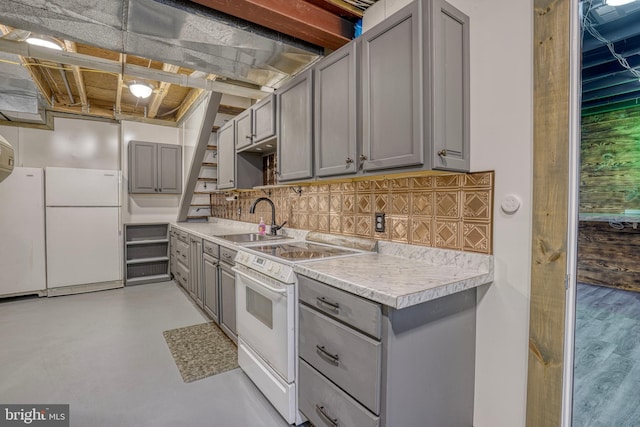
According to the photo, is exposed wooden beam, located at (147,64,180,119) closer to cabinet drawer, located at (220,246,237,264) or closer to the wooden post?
cabinet drawer, located at (220,246,237,264)

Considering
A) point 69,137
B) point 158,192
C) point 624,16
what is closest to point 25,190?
point 69,137

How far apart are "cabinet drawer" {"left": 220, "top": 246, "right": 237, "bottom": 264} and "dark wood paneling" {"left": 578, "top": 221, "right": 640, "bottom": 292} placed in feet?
15.0

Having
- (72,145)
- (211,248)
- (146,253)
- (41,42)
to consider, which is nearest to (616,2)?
(211,248)

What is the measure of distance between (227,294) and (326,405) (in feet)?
4.94

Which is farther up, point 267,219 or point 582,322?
point 267,219

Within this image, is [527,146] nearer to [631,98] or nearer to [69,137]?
[631,98]

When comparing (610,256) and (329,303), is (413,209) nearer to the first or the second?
(329,303)

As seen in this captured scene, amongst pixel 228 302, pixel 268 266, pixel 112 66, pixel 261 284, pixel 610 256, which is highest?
pixel 112 66

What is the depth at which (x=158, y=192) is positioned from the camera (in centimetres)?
493

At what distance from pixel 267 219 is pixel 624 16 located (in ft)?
11.8

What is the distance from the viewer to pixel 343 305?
1.39 m

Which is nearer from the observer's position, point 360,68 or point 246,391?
point 360,68

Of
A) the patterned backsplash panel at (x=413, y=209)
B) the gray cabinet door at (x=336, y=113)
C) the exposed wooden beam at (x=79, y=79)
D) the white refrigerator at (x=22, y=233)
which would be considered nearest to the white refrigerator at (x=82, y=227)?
the white refrigerator at (x=22, y=233)

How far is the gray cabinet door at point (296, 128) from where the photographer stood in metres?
2.26
